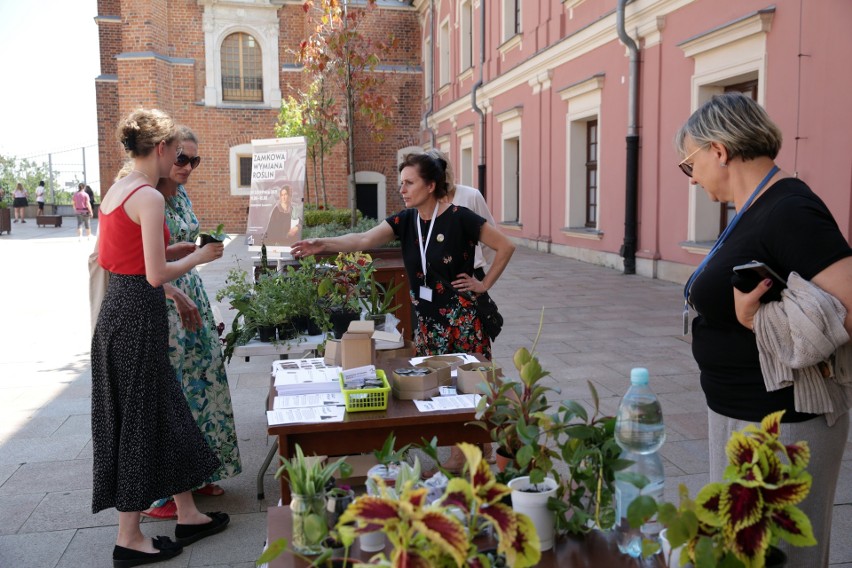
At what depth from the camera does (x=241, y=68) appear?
23.6 metres

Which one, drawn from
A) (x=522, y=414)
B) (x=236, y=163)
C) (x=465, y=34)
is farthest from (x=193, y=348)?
(x=236, y=163)

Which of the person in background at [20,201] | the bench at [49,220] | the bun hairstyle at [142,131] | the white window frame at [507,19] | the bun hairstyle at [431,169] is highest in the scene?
the white window frame at [507,19]

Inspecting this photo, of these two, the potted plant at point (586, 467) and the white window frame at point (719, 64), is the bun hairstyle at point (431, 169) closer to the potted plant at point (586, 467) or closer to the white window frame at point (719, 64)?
A: the potted plant at point (586, 467)

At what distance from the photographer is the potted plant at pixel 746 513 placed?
1222mm

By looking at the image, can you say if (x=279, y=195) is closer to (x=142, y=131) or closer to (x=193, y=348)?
(x=193, y=348)

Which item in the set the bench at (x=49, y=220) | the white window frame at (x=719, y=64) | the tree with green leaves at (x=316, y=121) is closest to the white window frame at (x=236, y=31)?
the tree with green leaves at (x=316, y=121)

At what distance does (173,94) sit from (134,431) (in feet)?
72.6

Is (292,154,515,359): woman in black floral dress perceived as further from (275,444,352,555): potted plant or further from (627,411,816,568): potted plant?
(627,411,816,568): potted plant

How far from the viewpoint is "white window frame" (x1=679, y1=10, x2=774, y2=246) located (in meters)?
8.27

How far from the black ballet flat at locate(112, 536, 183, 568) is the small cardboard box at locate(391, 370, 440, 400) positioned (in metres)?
1.20

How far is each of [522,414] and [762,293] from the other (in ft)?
2.02

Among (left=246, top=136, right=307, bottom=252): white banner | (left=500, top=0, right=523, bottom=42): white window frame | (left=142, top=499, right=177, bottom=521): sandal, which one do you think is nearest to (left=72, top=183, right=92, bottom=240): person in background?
(left=500, top=0, right=523, bottom=42): white window frame

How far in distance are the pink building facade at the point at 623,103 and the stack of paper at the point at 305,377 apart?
6.14 metres

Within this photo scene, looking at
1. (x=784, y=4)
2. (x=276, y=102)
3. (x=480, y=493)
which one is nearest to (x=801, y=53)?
(x=784, y=4)
